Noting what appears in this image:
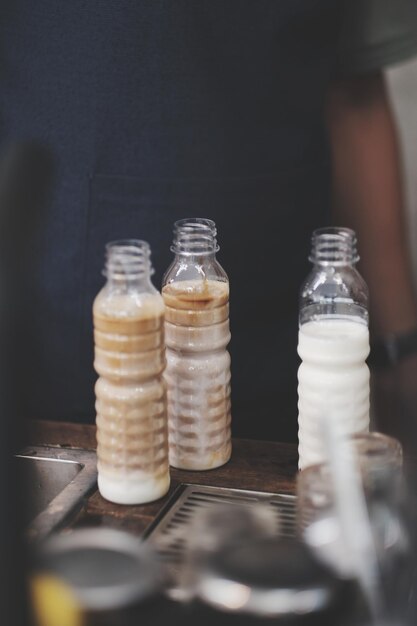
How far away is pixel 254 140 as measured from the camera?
160 cm

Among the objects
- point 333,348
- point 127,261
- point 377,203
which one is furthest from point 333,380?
point 377,203

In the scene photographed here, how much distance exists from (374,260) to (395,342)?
0.93ft

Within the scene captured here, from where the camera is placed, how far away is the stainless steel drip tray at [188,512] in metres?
1.02

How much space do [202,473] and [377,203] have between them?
0.76 meters

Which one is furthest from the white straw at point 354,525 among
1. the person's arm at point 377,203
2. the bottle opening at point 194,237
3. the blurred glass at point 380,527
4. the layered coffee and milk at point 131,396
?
the person's arm at point 377,203

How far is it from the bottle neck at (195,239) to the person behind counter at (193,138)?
1.17ft

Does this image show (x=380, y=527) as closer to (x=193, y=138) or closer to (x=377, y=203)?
(x=193, y=138)

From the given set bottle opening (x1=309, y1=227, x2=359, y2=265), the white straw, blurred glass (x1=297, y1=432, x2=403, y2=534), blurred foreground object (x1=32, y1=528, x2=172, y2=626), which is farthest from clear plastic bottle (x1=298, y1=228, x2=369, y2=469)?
blurred foreground object (x1=32, y1=528, x2=172, y2=626)

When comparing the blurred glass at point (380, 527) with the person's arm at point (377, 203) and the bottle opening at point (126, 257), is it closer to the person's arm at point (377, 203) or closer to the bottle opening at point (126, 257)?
the bottle opening at point (126, 257)

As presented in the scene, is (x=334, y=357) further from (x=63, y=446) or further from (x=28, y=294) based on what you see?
(x=28, y=294)

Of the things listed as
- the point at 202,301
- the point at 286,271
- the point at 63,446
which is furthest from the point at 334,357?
the point at 286,271

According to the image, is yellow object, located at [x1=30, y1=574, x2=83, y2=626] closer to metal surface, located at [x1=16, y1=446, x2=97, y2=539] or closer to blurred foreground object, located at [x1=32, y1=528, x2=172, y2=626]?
blurred foreground object, located at [x1=32, y1=528, x2=172, y2=626]

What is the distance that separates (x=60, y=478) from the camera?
1.26 metres

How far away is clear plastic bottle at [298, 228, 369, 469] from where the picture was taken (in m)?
1.17
